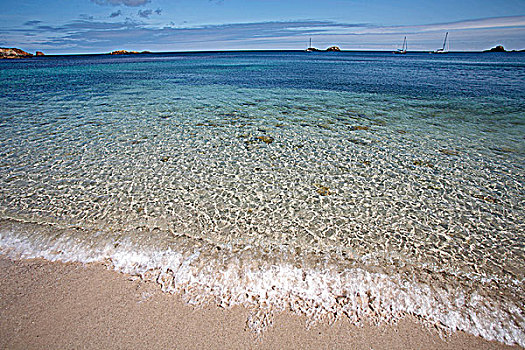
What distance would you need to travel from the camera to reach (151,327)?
9.12ft

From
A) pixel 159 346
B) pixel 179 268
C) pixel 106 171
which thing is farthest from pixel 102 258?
pixel 106 171

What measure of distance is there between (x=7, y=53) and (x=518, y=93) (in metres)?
155

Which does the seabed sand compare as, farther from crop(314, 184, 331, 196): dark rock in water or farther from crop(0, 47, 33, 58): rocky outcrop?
crop(0, 47, 33, 58): rocky outcrop

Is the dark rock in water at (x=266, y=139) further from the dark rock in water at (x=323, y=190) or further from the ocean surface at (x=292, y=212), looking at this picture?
the dark rock in water at (x=323, y=190)

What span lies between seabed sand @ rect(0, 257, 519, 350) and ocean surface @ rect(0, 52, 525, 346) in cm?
15

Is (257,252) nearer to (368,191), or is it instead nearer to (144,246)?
(144,246)

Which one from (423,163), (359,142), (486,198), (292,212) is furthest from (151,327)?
(359,142)

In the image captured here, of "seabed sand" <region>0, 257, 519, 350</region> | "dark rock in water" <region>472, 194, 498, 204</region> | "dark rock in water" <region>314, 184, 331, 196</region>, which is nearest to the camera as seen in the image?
"seabed sand" <region>0, 257, 519, 350</region>

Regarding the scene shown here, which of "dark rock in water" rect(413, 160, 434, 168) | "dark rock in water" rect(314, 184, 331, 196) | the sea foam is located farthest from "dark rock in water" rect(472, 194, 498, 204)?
"dark rock in water" rect(314, 184, 331, 196)

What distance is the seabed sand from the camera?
263 centimetres

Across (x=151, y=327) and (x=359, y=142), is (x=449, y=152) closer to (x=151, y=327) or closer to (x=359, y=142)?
(x=359, y=142)

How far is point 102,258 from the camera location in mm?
3725

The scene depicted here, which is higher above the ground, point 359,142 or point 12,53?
point 12,53

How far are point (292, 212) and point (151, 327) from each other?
2.80 meters
